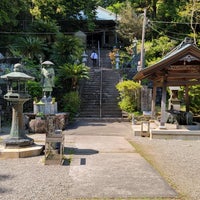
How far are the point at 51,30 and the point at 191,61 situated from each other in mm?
15034

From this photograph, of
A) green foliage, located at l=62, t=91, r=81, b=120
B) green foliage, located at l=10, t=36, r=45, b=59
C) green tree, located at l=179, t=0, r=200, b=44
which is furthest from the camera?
green tree, located at l=179, t=0, r=200, b=44

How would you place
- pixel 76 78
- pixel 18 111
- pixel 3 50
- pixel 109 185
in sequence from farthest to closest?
1. pixel 3 50
2. pixel 76 78
3. pixel 18 111
4. pixel 109 185

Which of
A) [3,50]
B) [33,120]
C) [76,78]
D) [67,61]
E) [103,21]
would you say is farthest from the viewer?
[103,21]

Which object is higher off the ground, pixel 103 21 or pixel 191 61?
pixel 103 21

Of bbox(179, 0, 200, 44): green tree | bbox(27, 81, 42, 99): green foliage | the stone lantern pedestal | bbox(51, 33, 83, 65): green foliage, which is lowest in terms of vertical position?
the stone lantern pedestal

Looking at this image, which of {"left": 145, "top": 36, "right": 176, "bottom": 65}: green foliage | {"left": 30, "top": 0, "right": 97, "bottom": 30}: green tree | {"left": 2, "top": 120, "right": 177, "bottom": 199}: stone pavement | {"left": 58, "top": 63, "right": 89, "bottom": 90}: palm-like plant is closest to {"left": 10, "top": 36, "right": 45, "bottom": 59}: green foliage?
{"left": 58, "top": 63, "right": 89, "bottom": 90}: palm-like plant

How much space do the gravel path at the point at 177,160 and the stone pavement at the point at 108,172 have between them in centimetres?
26

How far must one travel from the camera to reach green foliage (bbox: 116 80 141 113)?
55.5 feet

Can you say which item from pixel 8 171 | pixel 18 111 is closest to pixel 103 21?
pixel 18 111

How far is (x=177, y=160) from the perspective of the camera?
8.10 metres

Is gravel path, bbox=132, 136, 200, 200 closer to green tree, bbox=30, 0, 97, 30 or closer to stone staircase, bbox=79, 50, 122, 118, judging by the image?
stone staircase, bbox=79, 50, 122, 118

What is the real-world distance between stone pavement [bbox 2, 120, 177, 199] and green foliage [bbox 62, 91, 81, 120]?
5.01 m

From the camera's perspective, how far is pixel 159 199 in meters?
5.09

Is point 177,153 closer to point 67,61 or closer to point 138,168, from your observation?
point 138,168
